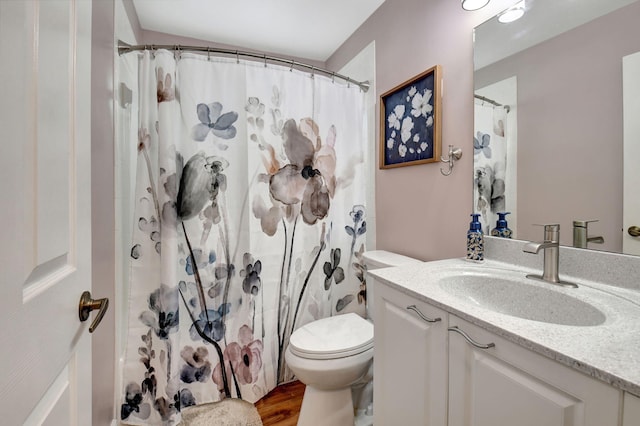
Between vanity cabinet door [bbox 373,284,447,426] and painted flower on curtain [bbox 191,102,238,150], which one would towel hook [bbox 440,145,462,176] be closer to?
vanity cabinet door [bbox 373,284,447,426]

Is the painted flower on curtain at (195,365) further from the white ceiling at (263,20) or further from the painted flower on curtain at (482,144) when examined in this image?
the white ceiling at (263,20)

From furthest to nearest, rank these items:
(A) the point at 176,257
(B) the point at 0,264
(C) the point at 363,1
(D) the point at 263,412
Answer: (C) the point at 363,1 → (D) the point at 263,412 → (A) the point at 176,257 → (B) the point at 0,264

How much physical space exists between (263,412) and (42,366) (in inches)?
55.0

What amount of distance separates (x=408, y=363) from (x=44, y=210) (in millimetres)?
1022

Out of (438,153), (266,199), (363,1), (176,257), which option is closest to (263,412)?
(176,257)

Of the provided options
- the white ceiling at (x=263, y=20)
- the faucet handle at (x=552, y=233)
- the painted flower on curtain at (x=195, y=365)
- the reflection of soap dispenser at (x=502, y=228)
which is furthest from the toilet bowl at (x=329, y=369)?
the white ceiling at (x=263, y=20)

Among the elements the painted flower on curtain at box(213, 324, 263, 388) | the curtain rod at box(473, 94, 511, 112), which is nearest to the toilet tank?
the painted flower on curtain at box(213, 324, 263, 388)

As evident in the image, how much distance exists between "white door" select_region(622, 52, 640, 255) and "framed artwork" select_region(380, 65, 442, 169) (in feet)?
2.17

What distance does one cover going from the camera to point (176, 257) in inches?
55.6

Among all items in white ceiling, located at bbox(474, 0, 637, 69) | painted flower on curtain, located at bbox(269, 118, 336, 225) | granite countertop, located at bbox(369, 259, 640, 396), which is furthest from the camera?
Answer: painted flower on curtain, located at bbox(269, 118, 336, 225)

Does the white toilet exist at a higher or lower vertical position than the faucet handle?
lower

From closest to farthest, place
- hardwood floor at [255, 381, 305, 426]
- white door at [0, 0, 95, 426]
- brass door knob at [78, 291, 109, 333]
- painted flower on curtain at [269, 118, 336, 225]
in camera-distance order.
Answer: white door at [0, 0, 95, 426], brass door knob at [78, 291, 109, 333], hardwood floor at [255, 381, 305, 426], painted flower on curtain at [269, 118, 336, 225]

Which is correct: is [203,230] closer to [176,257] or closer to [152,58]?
[176,257]

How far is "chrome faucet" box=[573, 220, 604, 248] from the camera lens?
0.93m
